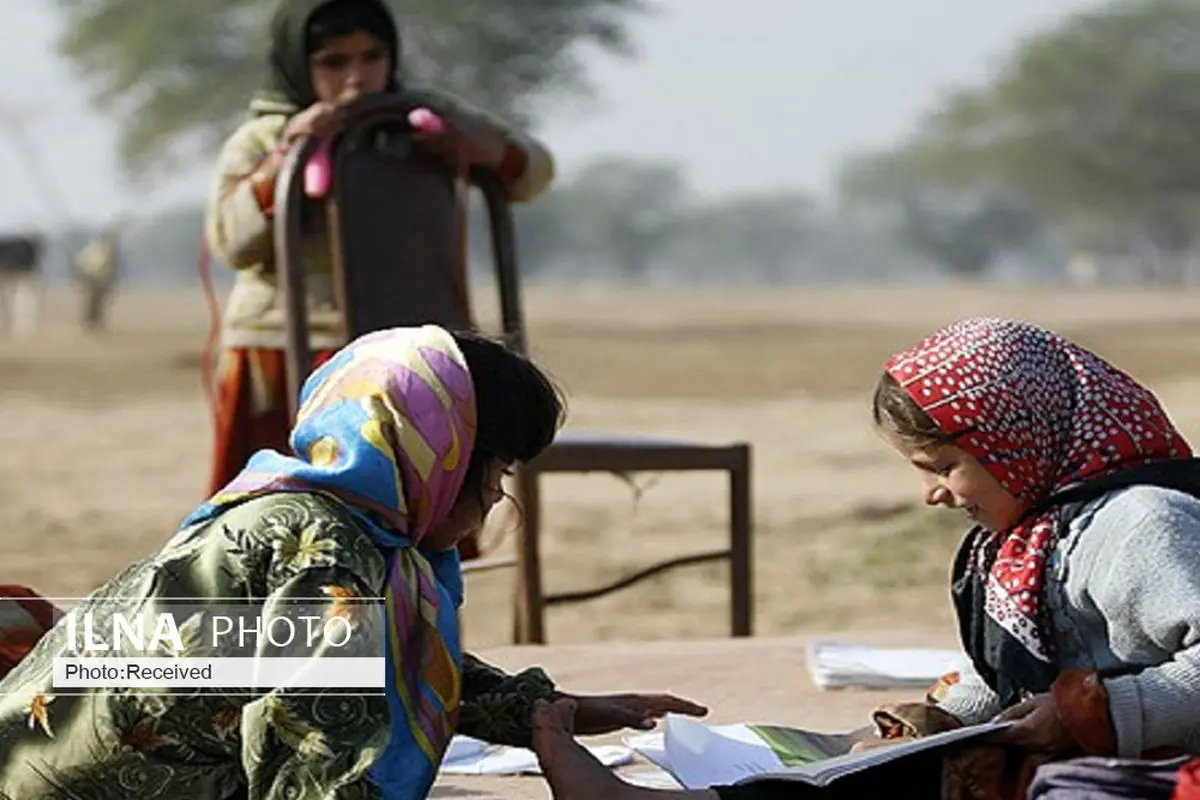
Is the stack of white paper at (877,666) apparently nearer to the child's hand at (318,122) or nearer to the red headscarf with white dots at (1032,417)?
the red headscarf with white dots at (1032,417)

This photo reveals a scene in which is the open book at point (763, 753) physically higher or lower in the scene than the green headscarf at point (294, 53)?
lower

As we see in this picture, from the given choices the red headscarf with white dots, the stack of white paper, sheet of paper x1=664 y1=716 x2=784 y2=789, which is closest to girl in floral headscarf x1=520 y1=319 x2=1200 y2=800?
the red headscarf with white dots

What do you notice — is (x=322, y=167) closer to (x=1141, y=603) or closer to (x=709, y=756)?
(x=709, y=756)

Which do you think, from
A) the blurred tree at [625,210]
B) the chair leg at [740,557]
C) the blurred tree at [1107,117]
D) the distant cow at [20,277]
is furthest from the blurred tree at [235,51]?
the blurred tree at [625,210]

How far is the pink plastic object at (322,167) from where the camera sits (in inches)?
164

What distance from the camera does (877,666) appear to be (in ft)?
12.4

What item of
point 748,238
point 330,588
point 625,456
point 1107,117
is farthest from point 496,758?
point 748,238

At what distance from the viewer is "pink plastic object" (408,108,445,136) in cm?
426

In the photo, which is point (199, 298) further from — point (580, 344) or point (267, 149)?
point (267, 149)

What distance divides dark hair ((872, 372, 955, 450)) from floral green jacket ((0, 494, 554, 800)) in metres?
0.64

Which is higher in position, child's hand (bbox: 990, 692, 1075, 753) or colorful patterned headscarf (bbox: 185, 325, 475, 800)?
colorful patterned headscarf (bbox: 185, 325, 475, 800)

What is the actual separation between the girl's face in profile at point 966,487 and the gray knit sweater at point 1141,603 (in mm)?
77

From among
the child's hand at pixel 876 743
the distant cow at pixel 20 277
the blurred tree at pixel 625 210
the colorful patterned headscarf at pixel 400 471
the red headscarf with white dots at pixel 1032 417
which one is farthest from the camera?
the blurred tree at pixel 625 210

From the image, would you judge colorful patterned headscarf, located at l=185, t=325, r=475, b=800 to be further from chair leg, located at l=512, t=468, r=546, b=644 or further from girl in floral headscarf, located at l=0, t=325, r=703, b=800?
chair leg, located at l=512, t=468, r=546, b=644
